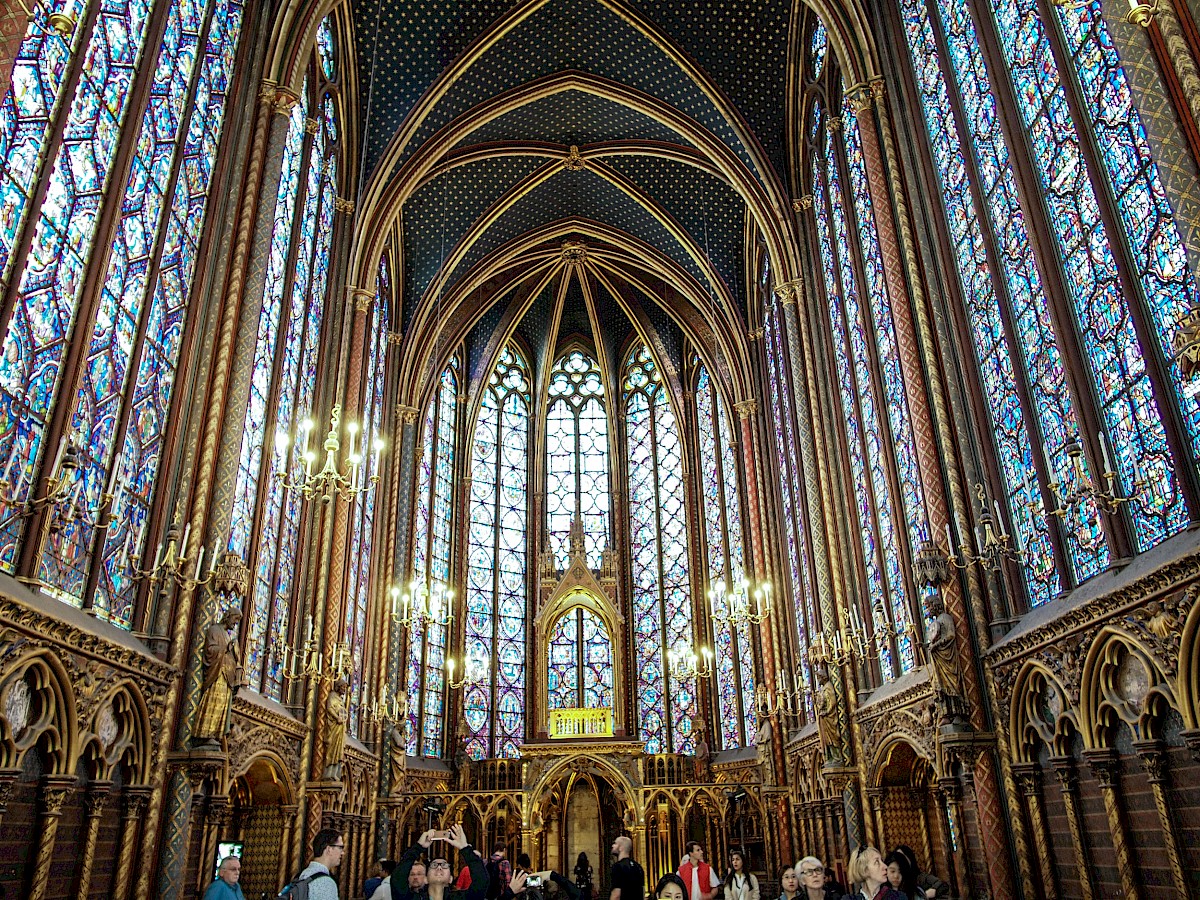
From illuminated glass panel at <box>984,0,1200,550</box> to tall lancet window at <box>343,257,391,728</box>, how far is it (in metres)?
13.3

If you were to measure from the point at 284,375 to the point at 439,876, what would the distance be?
1209 centimetres

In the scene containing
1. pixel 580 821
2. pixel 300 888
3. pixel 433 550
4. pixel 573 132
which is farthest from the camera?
pixel 433 550

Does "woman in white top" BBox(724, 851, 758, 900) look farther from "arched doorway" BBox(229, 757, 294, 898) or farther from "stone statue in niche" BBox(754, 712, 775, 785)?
"stone statue in niche" BBox(754, 712, 775, 785)

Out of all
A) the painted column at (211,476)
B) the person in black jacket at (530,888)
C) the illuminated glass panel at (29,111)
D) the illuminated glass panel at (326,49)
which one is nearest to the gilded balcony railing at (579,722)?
the person in black jacket at (530,888)

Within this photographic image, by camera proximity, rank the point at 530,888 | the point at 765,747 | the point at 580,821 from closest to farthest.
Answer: the point at 530,888
the point at 765,747
the point at 580,821

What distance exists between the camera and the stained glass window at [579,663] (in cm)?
2698

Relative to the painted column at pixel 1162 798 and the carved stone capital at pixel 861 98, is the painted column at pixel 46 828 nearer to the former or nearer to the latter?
the painted column at pixel 1162 798

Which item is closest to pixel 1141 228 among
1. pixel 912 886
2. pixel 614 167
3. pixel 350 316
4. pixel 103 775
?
pixel 912 886

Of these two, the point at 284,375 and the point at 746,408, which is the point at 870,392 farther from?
the point at 284,375

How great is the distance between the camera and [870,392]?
1595 cm

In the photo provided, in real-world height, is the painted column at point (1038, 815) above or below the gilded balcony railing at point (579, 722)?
below

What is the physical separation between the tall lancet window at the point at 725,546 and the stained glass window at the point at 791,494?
6.73ft

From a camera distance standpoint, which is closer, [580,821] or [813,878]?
[813,878]

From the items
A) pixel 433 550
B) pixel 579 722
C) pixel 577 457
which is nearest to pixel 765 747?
pixel 579 722
